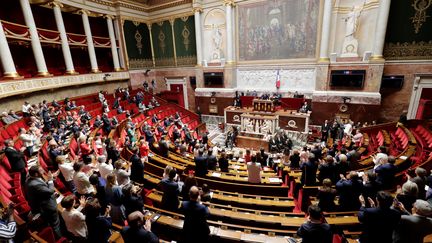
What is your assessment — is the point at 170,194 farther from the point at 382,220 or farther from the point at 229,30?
the point at 229,30

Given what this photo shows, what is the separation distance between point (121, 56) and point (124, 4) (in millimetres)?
3903

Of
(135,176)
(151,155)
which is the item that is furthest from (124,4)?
(135,176)

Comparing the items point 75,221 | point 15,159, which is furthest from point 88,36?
point 75,221

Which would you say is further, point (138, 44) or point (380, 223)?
point (138, 44)

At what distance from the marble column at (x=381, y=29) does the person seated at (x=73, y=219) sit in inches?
573

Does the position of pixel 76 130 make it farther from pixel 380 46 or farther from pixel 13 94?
pixel 380 46

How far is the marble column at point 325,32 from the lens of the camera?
1256 centimetres

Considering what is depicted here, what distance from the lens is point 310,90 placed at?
46.1ft

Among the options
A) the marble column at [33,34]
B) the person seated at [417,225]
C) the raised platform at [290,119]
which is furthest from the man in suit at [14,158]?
the raised platform at [290,119]

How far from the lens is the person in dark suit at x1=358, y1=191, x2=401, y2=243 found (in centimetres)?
260

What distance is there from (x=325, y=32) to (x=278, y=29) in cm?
289

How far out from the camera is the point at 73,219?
9.48ft

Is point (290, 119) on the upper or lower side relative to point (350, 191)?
lower

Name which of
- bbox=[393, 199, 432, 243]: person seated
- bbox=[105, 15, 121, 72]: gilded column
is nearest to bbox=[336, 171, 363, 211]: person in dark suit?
bbox=[393, 199, 432, 243]: person seated
